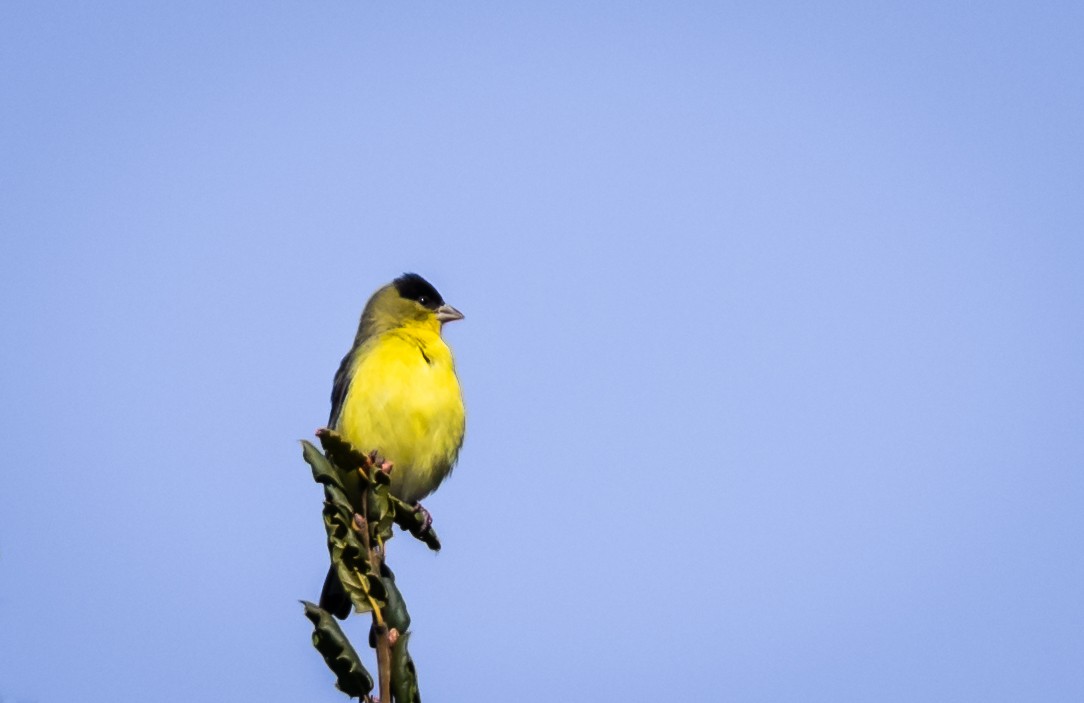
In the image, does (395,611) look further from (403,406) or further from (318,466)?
(403,406)

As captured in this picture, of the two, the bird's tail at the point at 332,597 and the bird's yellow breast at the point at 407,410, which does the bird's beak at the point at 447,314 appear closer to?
the bird's yellow breast at the point at 407,410

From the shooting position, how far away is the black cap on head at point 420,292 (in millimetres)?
8062

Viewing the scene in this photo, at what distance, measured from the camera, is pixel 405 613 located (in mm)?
2992

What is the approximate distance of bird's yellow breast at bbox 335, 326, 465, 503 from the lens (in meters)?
6.97

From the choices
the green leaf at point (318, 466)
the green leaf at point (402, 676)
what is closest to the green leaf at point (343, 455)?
the green leaf at point (318, 466)

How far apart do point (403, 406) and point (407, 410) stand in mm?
31

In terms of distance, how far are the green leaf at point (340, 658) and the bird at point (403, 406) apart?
12.6ft

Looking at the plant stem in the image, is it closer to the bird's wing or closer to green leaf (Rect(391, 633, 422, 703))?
green leaf (Rect(391, 633, 422, 703))

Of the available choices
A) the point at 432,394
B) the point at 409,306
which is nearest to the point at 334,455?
the point at 432,394

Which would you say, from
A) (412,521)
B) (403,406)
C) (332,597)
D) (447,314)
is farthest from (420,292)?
(412,521)

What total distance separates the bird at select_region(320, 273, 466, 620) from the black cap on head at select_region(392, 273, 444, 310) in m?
0.14

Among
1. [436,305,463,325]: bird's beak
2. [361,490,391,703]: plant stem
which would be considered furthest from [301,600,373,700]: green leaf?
[436,305,463,325]: bird's beak

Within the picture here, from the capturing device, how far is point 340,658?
272 cm

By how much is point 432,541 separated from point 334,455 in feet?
4.86
